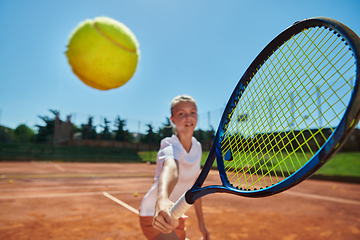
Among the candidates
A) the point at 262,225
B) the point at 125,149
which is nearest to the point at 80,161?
the point at 125,149

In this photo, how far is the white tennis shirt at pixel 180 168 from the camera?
1543 mm

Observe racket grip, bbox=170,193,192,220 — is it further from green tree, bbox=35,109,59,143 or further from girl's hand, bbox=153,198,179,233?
green tree, bbox=35,109,59,143

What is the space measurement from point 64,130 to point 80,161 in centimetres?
604

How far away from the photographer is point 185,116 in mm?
1734

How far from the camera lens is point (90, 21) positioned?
12.8 ft

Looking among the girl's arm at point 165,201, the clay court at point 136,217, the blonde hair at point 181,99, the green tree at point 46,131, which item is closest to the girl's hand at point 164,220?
the girl's arm at point 165,201

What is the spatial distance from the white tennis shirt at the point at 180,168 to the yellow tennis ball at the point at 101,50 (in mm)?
2756

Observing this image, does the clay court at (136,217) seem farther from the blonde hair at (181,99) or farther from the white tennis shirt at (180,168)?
the blonde hair at (181,99)

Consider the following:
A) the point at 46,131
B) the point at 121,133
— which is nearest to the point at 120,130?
the point at 121,133

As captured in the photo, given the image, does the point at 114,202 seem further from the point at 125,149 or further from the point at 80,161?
the point at 125,149

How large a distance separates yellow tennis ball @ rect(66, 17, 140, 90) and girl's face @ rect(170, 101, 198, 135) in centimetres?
262

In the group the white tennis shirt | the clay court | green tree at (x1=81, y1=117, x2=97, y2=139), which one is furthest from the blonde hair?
green tree at (x1=81, y1=117, x2=97, y2=139)

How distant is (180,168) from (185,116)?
37 centimetres

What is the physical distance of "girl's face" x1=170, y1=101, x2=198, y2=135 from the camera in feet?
5.63
